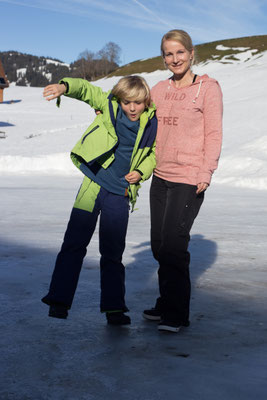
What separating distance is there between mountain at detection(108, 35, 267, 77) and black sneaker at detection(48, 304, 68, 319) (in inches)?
1996

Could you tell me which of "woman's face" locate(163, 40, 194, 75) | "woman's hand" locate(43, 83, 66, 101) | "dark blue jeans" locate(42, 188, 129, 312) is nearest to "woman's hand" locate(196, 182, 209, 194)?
"dark blue jeans" locate(42, 188, 129, 312)

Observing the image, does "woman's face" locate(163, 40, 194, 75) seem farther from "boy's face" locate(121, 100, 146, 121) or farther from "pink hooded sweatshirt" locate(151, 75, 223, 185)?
"boy's face" locate(121, 100, 146, 121)

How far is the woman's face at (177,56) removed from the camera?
3.40 metres

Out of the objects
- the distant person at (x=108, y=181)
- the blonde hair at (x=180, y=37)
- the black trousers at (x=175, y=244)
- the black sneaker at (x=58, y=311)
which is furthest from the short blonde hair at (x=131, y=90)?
the black sneaker at (x=58, y=311)

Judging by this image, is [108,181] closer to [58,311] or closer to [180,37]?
[58,311]

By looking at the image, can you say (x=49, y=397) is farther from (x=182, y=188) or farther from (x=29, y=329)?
(x=182, y=188)

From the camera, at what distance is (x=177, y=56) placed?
3.41 metres

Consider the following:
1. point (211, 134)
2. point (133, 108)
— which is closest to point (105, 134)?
point (133, 108)

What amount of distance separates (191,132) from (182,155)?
6.0 inches

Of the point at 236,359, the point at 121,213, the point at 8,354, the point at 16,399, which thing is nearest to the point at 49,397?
the point at 16,399

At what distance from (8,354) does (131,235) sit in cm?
413

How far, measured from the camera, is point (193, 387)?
98.2 inches

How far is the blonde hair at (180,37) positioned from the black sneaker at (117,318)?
1.72m

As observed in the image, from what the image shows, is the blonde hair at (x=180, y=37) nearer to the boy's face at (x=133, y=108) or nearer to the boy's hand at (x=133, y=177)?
the boy's face at (x=133, y=108)
